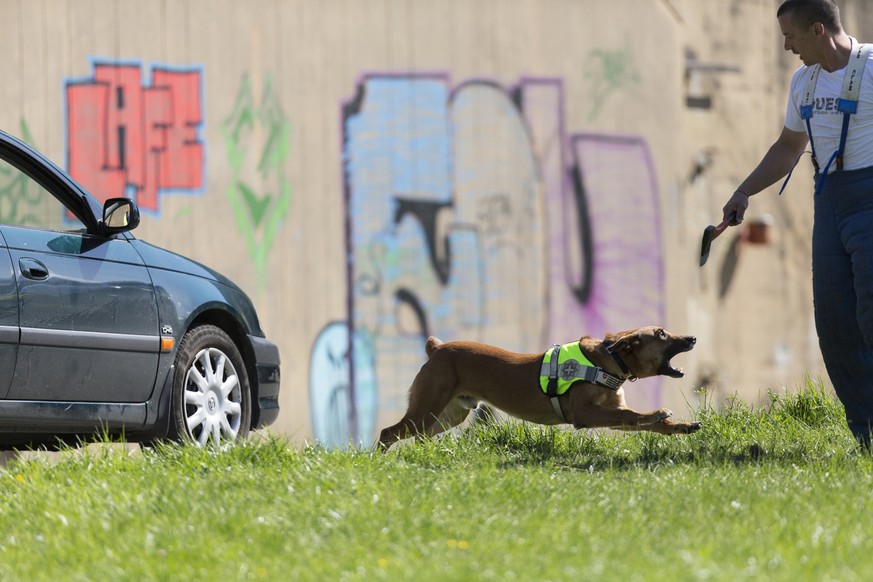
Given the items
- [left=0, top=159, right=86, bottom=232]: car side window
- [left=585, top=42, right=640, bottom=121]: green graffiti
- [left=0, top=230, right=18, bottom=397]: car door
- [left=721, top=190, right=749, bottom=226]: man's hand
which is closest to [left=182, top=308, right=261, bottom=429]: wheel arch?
[left=0, top=230, right=18, bottom=397]: car door

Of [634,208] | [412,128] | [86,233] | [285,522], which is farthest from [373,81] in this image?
[285,522]

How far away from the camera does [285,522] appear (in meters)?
3.84

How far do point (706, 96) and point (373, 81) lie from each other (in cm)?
335

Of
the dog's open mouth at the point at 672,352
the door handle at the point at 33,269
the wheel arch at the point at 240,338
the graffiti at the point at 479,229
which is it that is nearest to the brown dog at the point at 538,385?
the dog's open mouth at the point at 672,352

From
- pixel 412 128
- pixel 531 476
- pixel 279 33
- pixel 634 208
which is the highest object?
pixel 279 33

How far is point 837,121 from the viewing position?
5230 mm

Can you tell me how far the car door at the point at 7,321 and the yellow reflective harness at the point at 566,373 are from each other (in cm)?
245

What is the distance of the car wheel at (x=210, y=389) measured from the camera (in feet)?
18.4

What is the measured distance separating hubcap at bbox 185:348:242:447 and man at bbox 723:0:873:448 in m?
2.48

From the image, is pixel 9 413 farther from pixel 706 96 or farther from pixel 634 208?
pixel 706 96

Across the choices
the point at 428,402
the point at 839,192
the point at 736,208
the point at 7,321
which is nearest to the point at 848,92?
the point at 839,192

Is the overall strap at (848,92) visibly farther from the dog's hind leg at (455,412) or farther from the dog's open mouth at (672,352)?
the dog's hind leg at (455,412)

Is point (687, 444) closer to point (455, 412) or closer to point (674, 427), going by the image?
point (674, 427)

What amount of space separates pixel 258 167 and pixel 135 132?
106 centimetres
